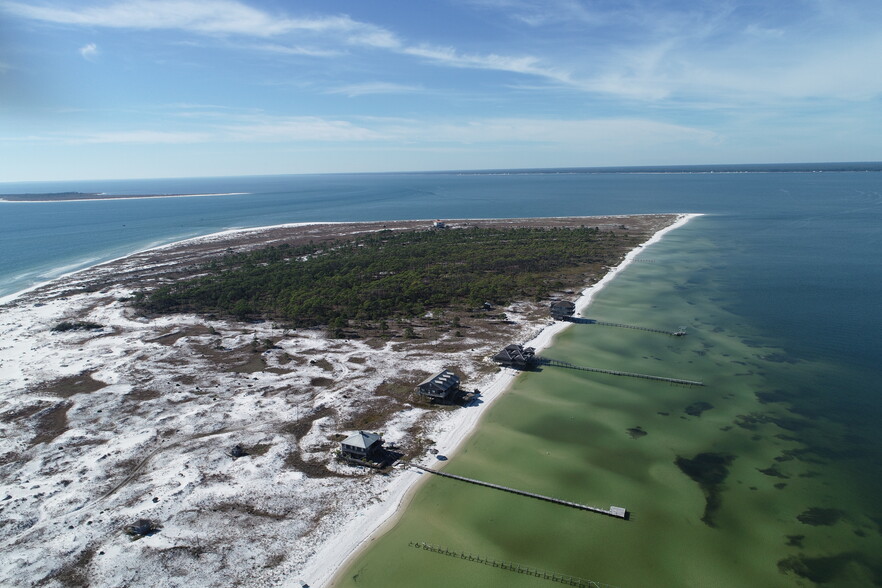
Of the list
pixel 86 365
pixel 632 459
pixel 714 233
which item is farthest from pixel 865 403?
pixel 714 233

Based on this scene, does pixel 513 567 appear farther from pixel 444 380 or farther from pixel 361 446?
pixel 444 380

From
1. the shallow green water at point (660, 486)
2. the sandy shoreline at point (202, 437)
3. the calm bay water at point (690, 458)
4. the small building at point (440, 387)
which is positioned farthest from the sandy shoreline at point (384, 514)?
the small building at point (440, 387)

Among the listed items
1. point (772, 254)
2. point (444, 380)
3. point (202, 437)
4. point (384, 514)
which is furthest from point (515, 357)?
point (772, 254)

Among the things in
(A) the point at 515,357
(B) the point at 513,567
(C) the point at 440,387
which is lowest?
(B) the point at 513,567

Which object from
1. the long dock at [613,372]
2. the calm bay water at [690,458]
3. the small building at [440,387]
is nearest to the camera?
the calm bay water at [690,458]

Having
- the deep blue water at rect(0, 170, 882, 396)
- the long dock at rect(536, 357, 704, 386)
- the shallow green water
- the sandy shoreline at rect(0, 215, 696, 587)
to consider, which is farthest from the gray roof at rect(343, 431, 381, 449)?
the deep blue water at rect(0, 170, 882, 396)

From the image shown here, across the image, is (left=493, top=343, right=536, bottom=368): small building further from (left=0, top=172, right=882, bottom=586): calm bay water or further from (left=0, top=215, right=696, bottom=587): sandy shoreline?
(left=0, top=172, right=882, bottom=586): calm bay water

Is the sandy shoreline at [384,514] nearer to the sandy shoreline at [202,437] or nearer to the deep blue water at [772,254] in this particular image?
the sandy shoreline at [202,437]
